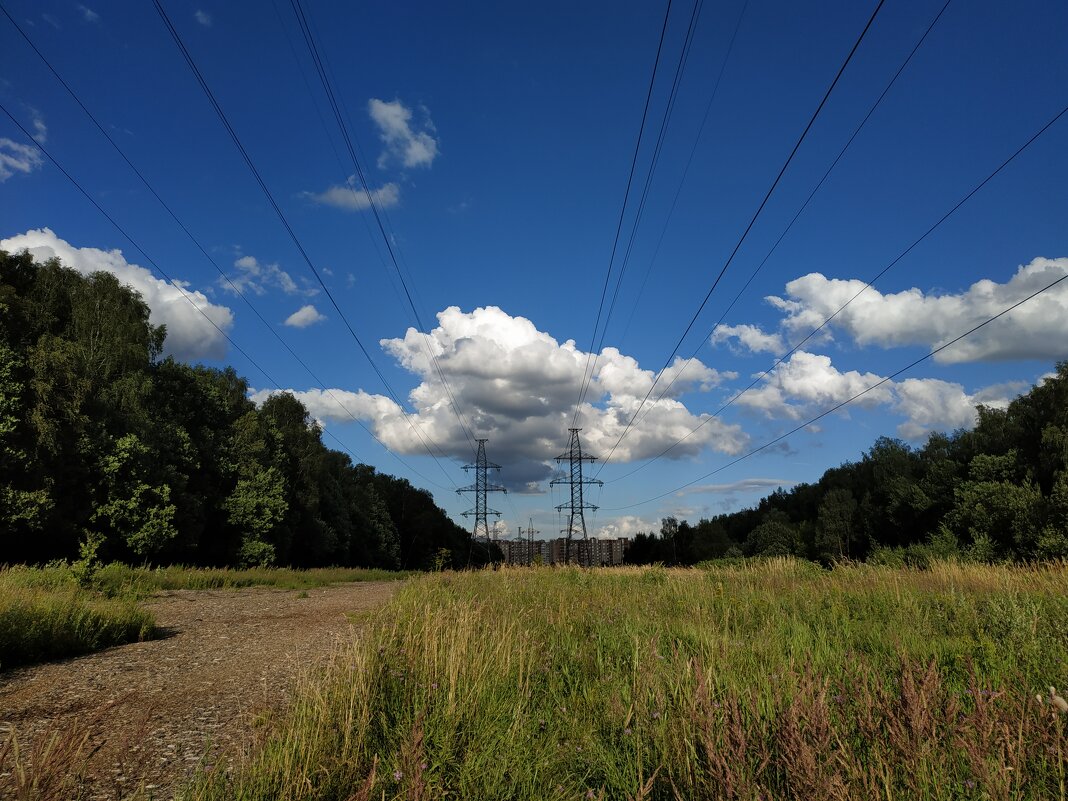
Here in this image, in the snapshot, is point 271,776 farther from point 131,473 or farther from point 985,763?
point 131,473

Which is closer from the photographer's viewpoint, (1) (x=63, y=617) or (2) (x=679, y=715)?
(2) (x=679, y=715)

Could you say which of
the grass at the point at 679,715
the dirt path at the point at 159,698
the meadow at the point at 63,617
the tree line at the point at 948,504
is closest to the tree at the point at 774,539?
the tree line at the point at 948,504

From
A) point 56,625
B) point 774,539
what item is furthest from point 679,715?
point 774,539

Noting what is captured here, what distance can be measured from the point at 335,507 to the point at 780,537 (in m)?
69.1

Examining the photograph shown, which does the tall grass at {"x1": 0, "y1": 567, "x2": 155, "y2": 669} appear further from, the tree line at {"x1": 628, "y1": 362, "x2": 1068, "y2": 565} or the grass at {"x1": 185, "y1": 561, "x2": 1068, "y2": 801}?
the tree line at {"x1": 628, "y1": 362, "x2": 1068, "y2": 565}

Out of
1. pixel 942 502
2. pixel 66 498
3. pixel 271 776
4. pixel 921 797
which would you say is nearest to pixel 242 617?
pixel 271 776

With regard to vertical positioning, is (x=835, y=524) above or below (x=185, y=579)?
above

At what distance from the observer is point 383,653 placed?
5.27 metres

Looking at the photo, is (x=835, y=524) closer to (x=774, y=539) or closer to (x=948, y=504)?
(x=774, y=539)

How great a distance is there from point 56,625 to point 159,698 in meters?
3.35

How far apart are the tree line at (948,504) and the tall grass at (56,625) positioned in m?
15.1

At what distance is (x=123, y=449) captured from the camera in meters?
26.9

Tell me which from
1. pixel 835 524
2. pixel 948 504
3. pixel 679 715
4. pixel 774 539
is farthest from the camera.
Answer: pixel 774 539

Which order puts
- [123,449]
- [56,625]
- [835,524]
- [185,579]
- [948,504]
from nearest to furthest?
1. [56,625]
2. [185,579]
3. [123,449]
4. [948,504]
5. [835,524]
